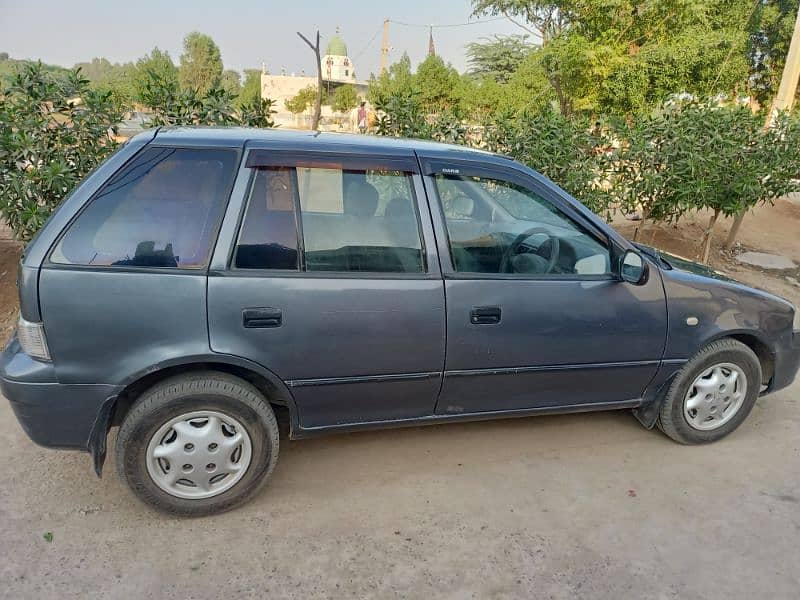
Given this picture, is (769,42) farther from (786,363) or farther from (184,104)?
(184,104)

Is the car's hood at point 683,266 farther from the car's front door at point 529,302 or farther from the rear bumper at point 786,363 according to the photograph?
the rear bumper at point 786,363

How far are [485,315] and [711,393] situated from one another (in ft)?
5.35

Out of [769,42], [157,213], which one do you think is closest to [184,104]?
[157,213]

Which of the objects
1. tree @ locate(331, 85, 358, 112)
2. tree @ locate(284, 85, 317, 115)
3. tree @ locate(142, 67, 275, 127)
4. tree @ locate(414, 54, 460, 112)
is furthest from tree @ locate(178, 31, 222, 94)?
tree @ locate(142, 67, 275, 127)

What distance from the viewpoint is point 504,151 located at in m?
6.60

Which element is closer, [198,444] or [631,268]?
[198,444]

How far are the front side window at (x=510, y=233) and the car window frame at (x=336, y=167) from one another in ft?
0.43

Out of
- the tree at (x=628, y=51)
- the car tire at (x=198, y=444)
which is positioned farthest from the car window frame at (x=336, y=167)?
the tree at (x=628, y=51)

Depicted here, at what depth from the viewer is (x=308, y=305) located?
2.72 metres

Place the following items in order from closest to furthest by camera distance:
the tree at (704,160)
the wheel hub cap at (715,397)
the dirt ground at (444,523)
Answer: the dirt ground at (444,523), the wheel hub cap at (715,397), the tree at (704,160)

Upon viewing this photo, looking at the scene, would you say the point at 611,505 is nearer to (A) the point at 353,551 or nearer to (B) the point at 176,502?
(A) the point at 353,551

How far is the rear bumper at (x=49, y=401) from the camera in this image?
2.54 metres

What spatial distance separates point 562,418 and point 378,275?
1878 mm

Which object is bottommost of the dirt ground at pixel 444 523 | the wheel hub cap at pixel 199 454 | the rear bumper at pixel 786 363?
the dirt ground at pixel 444 523
